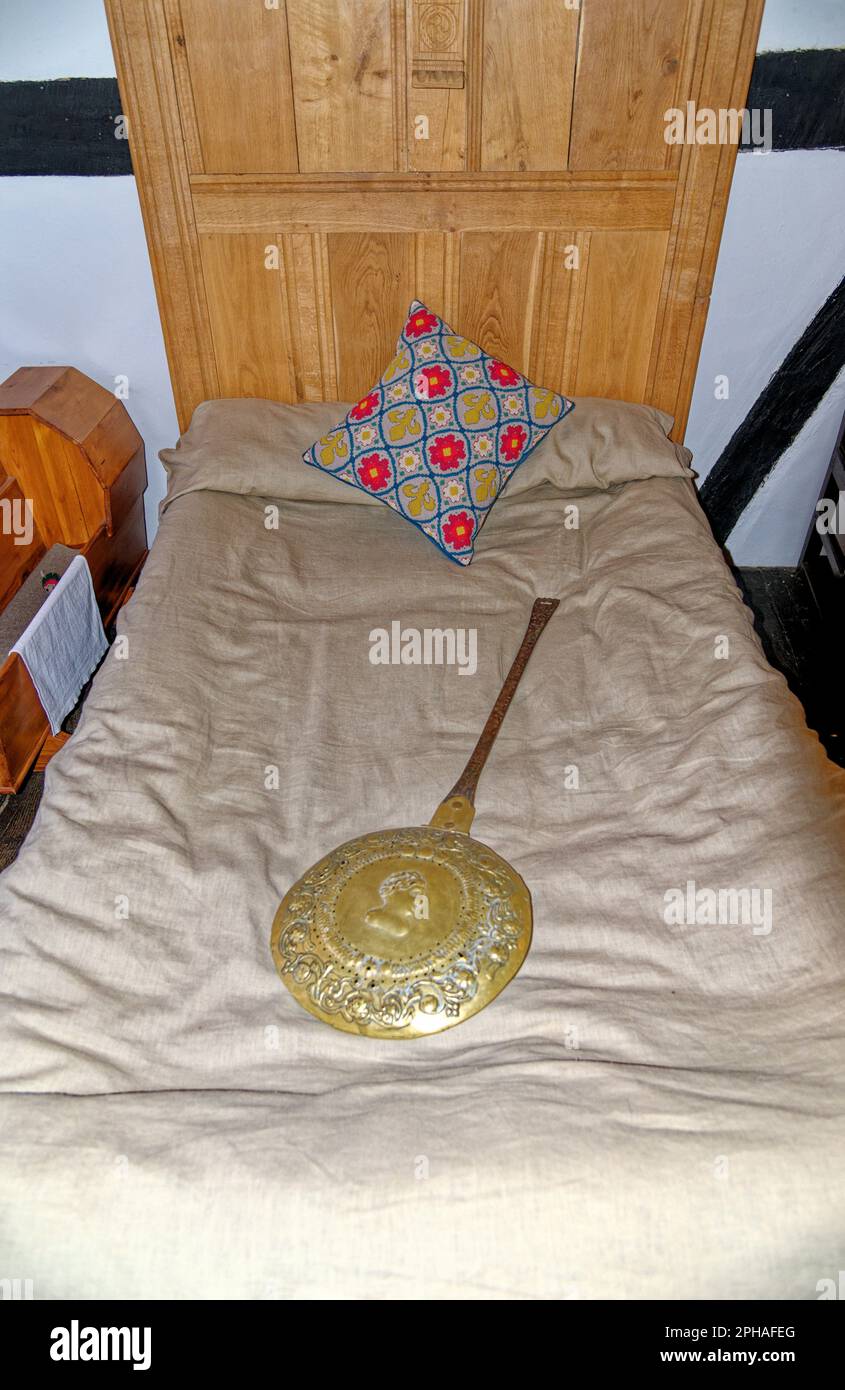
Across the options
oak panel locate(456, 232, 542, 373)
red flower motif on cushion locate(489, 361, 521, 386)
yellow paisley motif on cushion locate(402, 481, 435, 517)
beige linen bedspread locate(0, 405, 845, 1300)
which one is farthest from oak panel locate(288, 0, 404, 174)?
beige linen bedspread locate(0, 405, 845, 1300)

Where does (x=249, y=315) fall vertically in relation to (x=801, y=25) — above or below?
below

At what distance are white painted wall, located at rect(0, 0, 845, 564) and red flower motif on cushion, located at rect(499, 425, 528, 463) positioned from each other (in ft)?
2.14

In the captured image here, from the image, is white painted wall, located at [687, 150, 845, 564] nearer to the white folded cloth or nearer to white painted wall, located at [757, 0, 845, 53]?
white painted wall, located at [757, 0, 845, 53]

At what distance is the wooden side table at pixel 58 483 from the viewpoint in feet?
7.67

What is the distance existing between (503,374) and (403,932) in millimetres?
1493

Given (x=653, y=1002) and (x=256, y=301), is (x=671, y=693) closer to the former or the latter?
(x=653, y=1002)

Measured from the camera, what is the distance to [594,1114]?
3.78 ft

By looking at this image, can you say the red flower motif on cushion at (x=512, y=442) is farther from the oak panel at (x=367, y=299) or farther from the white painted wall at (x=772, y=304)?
the white painted wall at (x=772, y=304)

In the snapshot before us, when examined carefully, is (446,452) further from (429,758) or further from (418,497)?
(429,758)

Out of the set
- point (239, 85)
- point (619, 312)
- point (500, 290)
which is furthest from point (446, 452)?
point (239, 85)

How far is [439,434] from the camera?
228cm

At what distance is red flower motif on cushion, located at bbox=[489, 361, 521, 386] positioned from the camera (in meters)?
2.34

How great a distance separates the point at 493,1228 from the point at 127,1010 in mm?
545

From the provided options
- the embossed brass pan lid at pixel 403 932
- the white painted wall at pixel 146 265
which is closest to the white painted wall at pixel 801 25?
the white painted wall at pixel 146 265
